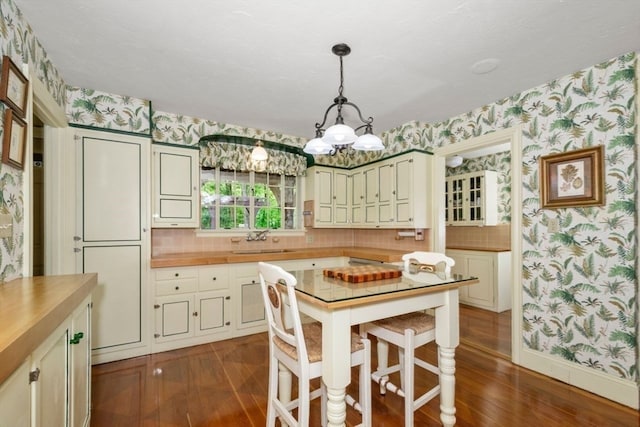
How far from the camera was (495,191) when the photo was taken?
4863 millimetres

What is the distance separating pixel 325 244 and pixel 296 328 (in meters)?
3.19

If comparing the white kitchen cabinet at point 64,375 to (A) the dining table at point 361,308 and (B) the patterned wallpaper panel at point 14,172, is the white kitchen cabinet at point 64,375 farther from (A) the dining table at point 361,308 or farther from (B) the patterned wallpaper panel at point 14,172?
(A) the dining table at point 361,308

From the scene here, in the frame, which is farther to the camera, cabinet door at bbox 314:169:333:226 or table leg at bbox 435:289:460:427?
cabinet door at bbox 314:169:333:226

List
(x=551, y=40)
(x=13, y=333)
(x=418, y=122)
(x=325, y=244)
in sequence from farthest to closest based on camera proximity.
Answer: (x=325, y=244) → (x=418, y=122) → (x=551, y=40) → (x=13, y=333)

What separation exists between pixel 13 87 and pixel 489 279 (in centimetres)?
504

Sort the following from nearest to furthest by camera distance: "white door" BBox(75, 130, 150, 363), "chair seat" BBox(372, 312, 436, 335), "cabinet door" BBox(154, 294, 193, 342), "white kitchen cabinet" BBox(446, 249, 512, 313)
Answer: "chair seat" BBox(372, 312, 436, 335)
"white door" BBox(75, 130, 150, 363)
"cabinet door" BBox(154, 294, 193, 342)
"white kitchen cabinet" BBox(446, 249, 512, 313)

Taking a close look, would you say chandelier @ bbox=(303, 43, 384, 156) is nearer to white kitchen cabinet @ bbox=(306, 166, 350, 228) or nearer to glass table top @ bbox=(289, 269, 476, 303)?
glass table top @ bbox=(289, 269, 476, 303)

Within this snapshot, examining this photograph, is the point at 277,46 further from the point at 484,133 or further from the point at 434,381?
the point at 434,381

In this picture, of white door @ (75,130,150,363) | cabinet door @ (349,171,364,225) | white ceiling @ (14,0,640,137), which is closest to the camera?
white ceiling @ (14,0,640,137)

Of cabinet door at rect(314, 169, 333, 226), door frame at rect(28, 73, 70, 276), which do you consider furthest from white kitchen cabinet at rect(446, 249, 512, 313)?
door frame at rect(28, 73, 70, 276)

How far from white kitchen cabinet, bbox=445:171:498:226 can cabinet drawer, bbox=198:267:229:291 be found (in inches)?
150

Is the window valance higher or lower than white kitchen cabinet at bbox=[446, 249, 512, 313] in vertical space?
higher

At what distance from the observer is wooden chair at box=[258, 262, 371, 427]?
1.50m

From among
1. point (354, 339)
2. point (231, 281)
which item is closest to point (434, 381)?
point (354, 339)
